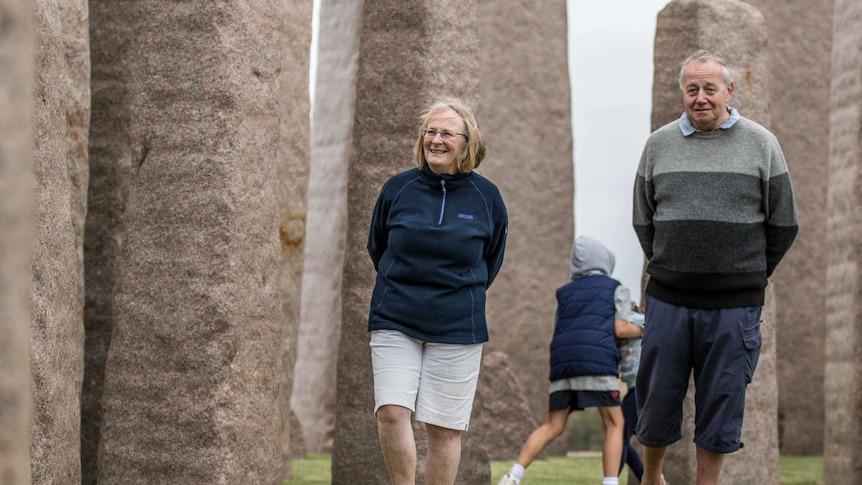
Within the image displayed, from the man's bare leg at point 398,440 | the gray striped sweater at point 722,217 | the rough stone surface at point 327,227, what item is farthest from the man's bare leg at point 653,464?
the rough stone surface at point 327,227

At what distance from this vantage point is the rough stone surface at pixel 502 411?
1055 centimetres

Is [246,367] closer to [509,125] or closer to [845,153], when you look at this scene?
[845,153]

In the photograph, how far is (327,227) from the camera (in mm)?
12438

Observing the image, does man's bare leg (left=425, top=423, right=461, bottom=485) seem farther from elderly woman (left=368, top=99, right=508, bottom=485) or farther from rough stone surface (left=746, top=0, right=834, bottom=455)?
rough stone surface (left=746, top=0, right=834, bottom=455)

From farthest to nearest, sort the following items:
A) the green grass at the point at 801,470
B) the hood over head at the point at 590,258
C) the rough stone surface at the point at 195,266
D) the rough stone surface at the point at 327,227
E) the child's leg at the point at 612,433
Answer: the rough stone surface at the point at 327,227
the green grass at the point at 801,470
the hood over head at the point at 590,258
the child's leg at the point at 612,433
the rough stone surface at the point at 195,266

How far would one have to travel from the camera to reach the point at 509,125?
507 inches

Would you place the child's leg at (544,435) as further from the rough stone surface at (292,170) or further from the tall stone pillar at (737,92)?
the rough stone surface at (292,170)

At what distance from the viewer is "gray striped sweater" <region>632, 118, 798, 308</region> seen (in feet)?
15.6

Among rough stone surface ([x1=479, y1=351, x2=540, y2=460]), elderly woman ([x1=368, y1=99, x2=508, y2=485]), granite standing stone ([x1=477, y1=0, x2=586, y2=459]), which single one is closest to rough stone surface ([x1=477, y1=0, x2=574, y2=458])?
granite standing stone ([x1=477, y1=0, x2=586, y2=459])

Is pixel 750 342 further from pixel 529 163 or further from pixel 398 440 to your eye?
pixel 529 163

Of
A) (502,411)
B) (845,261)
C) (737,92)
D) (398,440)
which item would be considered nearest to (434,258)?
(398,440)

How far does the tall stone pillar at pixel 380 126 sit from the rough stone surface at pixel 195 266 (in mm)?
1112

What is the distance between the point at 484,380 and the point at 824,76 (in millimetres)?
5591

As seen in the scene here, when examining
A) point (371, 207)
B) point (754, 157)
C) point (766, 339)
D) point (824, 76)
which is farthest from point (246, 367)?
point (824, 76)
